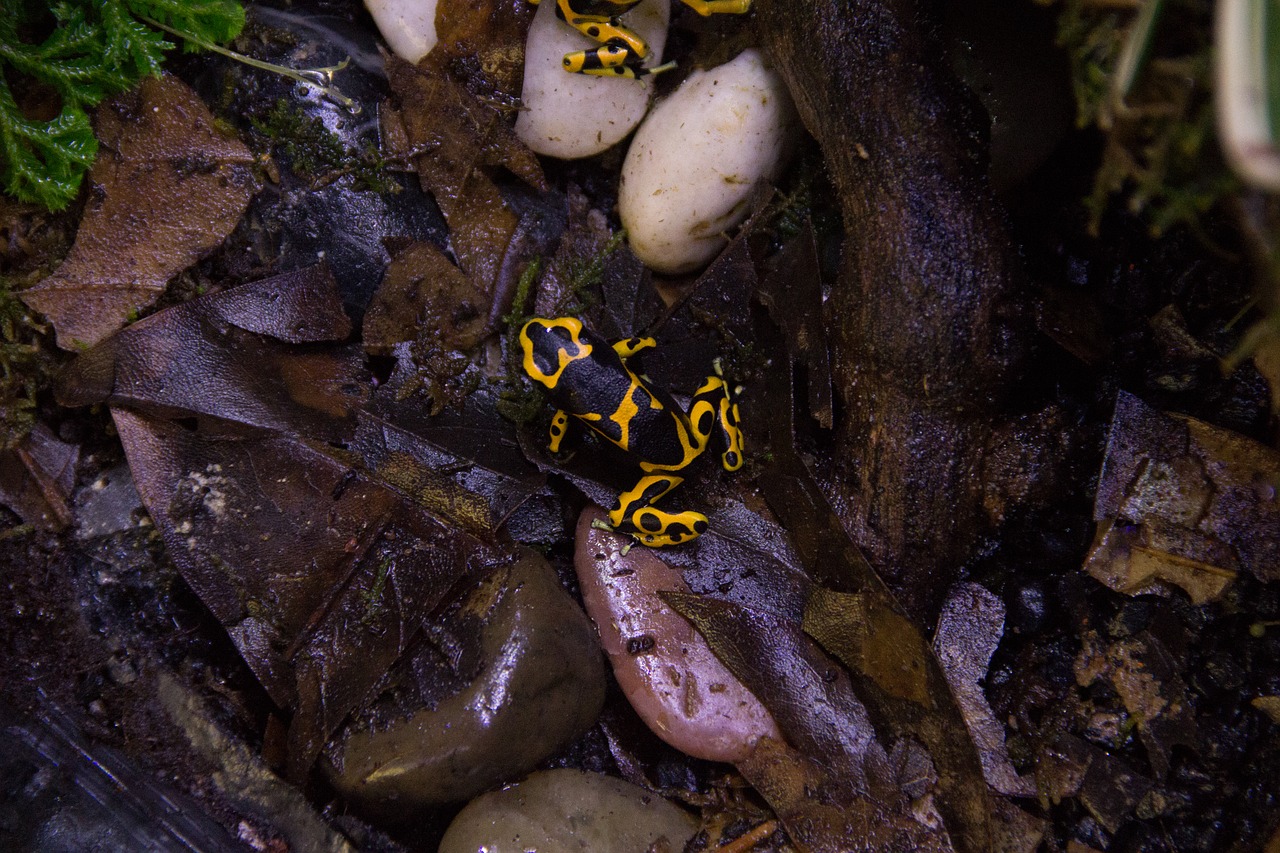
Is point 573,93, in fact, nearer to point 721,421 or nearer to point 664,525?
point 721,421

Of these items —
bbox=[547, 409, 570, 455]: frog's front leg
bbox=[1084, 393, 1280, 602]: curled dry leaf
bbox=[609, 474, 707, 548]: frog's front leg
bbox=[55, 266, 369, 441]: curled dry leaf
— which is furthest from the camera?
bbox=[547, 409, 570, 455]: frog's front leg

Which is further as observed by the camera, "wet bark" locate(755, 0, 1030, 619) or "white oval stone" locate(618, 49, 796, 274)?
"white oval stone" locate(618, 49, 796, 274)

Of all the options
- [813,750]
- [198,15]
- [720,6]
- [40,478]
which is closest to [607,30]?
[720,6]

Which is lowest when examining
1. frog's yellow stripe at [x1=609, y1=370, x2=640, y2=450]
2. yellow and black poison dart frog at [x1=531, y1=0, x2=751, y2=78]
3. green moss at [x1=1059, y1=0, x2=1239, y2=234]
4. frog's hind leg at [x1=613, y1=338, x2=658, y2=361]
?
frog's yellow stripe at [x1=609, y1=370, x2=640, y2=450]

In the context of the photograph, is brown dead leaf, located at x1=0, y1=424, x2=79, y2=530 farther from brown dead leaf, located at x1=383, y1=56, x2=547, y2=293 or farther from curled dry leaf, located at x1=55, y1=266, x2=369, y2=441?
brown dead leaf, located at x1=383, y1=56, x2=547, y2=293

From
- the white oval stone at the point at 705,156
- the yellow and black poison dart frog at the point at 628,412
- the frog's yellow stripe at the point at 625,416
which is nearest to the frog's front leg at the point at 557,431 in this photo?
the yellow and black poison dart frog at the point at 628,412

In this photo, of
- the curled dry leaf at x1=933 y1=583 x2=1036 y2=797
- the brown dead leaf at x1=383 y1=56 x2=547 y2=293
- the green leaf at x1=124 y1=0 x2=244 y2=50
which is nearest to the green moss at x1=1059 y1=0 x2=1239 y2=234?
the curled dry leaf at x1=933 y1=583 x2=1036 y2=797

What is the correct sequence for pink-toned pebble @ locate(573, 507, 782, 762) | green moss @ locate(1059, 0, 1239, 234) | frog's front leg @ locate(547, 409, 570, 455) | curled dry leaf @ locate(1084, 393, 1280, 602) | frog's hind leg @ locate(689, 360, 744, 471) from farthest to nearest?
frog's front leg @ locate(547, 409, 570, 455) < frog's hind leg @ locate(689, 360, 744, 471) < pink-toned pebble @ locate(573, 507, 782, 762) < curled dry leaf @ locate(1084, 393, 1280, 602) < green moss @ locate(1059, 0, 1239, 234)
